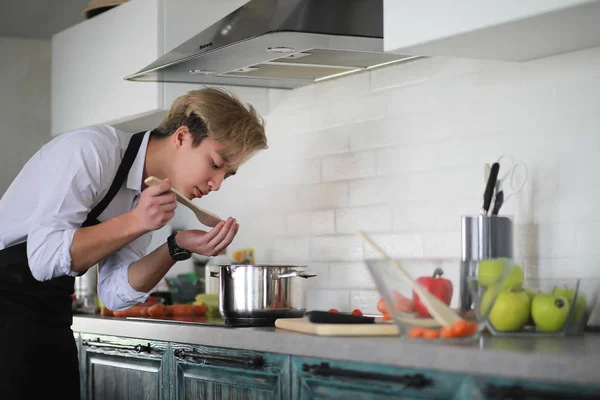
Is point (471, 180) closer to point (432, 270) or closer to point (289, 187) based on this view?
point (432, 270)

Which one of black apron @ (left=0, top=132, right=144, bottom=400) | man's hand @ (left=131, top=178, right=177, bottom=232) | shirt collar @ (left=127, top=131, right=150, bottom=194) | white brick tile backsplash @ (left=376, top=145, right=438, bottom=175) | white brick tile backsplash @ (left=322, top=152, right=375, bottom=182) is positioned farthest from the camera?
white brick tile backsplash @ (left=322, top=152, right=375, bottom=182)

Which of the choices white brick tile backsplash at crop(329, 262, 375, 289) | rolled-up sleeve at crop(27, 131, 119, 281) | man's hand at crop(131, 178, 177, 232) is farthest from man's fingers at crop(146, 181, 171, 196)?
white brick tile backsplash at crop(329, 262, 375, 289)

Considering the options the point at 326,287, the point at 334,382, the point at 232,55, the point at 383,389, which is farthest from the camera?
the point at 326,287

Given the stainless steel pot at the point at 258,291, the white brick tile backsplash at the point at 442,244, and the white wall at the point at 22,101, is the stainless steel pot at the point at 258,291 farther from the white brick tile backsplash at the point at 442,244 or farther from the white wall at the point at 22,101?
the white wall at the point at 22,101

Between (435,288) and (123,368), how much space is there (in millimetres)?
1408

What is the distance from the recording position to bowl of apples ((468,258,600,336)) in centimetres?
203

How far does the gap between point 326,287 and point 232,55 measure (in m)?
0.98

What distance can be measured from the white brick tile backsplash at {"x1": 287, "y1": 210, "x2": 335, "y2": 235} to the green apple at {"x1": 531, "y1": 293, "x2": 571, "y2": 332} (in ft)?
4.24

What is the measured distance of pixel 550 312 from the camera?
2.09 meters

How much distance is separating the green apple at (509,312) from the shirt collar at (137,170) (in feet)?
3.66

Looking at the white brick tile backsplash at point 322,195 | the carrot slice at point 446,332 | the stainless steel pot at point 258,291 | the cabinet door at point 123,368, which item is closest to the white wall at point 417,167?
the white brick tile backsplash at point 322,195

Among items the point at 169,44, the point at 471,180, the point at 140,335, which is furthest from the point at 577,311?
the point at 169,44

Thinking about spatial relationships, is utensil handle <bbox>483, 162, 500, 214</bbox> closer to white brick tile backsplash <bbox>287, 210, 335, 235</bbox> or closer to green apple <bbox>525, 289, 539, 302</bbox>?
green apple <bbox>525, 289, 539, 302</bbox>

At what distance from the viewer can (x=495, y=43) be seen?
2.32 m
